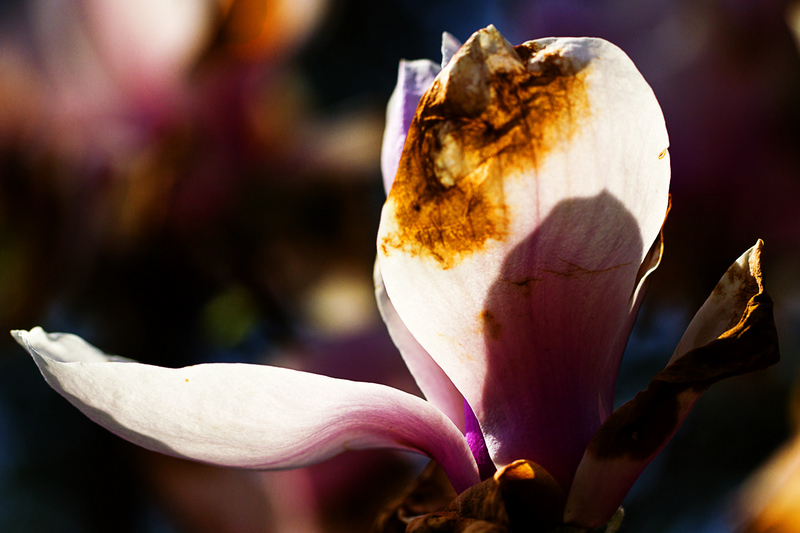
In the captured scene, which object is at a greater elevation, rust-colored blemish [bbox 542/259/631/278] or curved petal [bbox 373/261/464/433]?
rust-colored blemish [bbox 542/259/631/278]

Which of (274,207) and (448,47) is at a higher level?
(448,47)

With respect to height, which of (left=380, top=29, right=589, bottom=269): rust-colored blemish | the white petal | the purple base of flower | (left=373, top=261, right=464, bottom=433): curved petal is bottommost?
the purple base of flower

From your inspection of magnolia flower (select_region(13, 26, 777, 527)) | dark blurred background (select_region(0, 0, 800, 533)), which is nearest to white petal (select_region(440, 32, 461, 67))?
magnolia flower (select_region(13, 26, 777, 527))

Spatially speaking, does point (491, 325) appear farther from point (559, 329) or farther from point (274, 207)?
point (274, 207)

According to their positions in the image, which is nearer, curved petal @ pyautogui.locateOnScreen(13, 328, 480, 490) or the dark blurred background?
curved petal @ pyautogui.locateOnScreen(13, 328, 480, 490)

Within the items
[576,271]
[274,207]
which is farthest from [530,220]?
[274,207]

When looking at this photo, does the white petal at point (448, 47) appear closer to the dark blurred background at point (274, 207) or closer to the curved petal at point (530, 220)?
the curved petal at point (530, 220)

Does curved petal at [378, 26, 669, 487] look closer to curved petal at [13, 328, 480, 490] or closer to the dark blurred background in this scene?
curved petal at [13, 328, 480, 490]

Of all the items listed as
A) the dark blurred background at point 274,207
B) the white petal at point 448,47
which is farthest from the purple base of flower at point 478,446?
the dark blurred background at point 274,207
